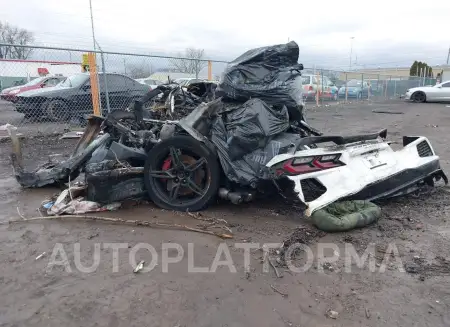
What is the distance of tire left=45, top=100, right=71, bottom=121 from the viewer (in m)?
9.91

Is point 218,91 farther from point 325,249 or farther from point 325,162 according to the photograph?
point 325,249

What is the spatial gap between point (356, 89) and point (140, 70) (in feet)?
54.7

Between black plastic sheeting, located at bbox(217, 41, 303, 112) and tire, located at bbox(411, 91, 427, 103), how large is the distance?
21074mm

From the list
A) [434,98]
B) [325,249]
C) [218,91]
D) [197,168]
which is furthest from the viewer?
[434,98]

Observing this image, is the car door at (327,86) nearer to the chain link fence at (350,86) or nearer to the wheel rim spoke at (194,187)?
the chain link fence at (350,86)

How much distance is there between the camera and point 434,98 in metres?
22.1

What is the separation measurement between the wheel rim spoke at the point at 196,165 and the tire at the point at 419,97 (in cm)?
2247

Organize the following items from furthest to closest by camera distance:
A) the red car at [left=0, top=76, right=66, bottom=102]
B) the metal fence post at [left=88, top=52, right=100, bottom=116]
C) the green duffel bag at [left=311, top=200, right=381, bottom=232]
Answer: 1. the red car at [left=0, top=76, right=66, bottom=102]
2. the metal fence post at [left=88, top=52, right=100, bottom=116]
3. the green duffel bag at [left=311, top=200, right=381, bottom=232]

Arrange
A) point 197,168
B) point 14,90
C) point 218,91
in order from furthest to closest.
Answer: point 14,90 → point 218,91 → point 197,168

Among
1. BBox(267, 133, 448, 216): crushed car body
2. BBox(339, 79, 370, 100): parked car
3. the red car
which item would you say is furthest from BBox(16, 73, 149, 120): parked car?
BBox(339, 79, 370, 100): parked car

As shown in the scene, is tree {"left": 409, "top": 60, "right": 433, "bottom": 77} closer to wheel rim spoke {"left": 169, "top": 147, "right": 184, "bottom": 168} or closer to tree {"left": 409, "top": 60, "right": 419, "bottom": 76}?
tree {"left": 409, "top": 60, "right": 419, "bottom": 76}

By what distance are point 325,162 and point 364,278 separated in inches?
53.3

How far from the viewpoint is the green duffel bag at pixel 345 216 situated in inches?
136

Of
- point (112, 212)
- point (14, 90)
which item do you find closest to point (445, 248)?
point (112, 212)
